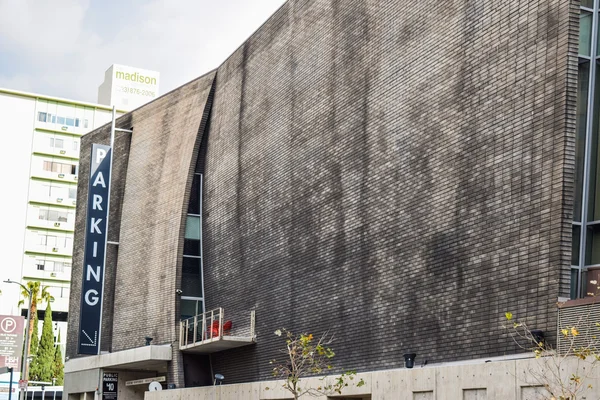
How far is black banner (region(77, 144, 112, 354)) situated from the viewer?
40844 millimetres

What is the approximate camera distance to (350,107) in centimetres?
2842

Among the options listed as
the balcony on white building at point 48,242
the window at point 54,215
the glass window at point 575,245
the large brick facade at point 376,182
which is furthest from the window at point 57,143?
the glass window at point 575,245

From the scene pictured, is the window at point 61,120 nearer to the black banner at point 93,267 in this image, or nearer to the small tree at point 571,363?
the black banner at point 93,267

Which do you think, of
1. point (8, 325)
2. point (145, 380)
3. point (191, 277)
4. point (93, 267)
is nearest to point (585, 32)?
point (191, 277)

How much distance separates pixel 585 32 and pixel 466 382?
8.22 metres

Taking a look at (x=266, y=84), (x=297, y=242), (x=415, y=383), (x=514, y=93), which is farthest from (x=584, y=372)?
(x=266, y=84)

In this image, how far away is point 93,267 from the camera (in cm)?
4109

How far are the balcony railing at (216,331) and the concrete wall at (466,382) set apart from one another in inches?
A: 275

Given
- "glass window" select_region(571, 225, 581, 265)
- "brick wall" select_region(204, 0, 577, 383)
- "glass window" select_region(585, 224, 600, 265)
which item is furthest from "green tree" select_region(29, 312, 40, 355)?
"glass window" select_region(585, 224, 600, 265)

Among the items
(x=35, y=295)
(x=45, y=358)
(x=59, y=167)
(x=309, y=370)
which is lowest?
(x=45, y=358)

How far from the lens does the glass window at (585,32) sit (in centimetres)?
1977

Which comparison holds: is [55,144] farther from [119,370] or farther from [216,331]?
[216,331]

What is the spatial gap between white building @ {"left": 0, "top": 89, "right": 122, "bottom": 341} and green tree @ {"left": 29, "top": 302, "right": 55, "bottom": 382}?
7615mm

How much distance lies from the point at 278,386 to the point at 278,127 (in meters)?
9.95
